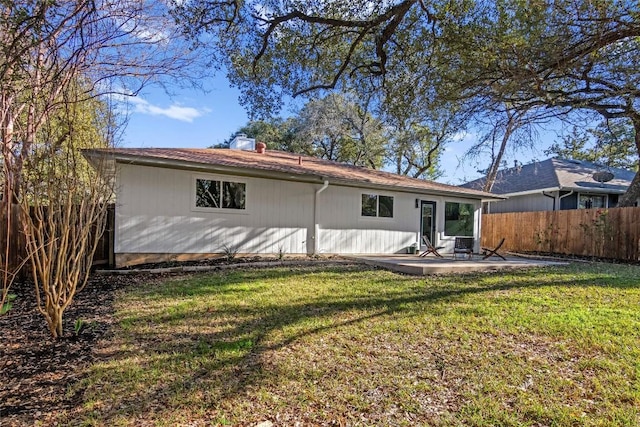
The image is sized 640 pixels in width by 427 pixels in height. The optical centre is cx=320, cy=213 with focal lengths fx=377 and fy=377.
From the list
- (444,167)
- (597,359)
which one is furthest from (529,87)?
(444,167)

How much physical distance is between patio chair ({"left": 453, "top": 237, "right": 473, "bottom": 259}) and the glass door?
912 mm

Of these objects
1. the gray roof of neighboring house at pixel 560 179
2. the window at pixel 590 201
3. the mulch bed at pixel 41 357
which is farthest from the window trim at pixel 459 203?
the mulch bed at pixel 41 357

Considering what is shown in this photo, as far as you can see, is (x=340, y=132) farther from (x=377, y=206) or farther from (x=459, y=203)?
(x=377, y=206)

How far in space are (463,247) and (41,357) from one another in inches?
429

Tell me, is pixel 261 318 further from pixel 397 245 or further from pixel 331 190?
pixel 397 245

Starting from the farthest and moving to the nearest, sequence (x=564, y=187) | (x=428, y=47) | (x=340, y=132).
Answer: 1. (x=340, y=132)
2. (x=564, y=187)
3. (x=428, y=47)

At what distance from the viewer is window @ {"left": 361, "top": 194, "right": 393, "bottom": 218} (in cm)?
1209

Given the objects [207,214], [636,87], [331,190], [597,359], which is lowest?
[597,359]

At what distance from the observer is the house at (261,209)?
8.96 m

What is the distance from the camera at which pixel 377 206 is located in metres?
12.3

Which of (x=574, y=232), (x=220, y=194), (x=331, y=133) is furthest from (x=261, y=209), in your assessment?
(x=331, y=133)

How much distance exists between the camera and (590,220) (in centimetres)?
1280

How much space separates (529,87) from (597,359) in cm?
658

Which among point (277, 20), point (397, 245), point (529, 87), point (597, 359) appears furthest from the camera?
point (397, 245)
